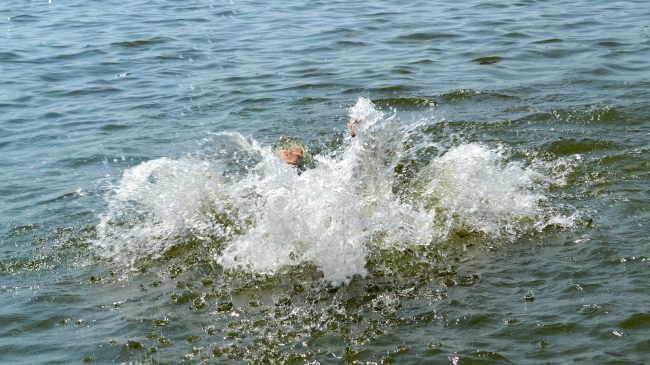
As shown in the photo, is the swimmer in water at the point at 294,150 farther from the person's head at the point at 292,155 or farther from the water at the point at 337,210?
the water at the point at 337,210

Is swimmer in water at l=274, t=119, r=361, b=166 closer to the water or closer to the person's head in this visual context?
the person's head

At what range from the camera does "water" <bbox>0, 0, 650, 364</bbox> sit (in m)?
5.29

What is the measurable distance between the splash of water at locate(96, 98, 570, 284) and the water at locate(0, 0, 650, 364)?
0.07 ft

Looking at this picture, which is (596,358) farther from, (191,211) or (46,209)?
(46,209)

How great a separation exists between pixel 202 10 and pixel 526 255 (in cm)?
1443

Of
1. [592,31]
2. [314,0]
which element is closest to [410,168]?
[592,31]

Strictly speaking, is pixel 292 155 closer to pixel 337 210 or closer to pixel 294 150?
pixel 294 150

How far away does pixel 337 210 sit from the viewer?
6492 mm

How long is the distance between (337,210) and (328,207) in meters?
0.10

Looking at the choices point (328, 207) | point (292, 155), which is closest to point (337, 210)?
point (328, 207)

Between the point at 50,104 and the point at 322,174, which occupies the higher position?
the point at 322,174

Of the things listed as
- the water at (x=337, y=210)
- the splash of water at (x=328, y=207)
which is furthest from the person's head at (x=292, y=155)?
the splash of water at (x=328, y=207)

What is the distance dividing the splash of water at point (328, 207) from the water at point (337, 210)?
2cm

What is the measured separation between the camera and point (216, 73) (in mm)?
13242
